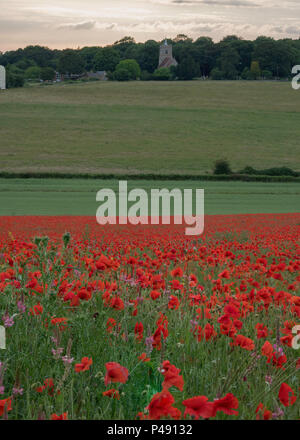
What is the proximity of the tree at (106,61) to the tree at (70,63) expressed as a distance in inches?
274

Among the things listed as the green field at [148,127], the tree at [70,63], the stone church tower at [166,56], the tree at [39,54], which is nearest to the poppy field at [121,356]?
the green field at [148,127]

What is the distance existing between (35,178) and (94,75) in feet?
329

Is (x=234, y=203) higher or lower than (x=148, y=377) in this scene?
lower

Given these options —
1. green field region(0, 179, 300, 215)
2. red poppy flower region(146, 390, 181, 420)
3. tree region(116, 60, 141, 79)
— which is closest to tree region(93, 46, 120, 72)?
tree region(116, 60, 141, 79)

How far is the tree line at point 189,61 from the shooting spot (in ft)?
388

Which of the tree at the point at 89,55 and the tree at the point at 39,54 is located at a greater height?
the tree at the point at 89,55

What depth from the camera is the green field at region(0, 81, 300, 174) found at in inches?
2067

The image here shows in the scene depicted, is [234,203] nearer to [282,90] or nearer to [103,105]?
[103,105]

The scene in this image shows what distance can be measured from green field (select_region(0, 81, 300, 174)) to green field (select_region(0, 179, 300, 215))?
27.8ft

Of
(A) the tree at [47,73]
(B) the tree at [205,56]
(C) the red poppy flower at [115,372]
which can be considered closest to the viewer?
(C) the red poppy flower at [115,372]

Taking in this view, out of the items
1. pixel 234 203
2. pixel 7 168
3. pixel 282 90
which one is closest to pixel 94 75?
pixel 282 90

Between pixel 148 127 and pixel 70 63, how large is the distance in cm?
6333

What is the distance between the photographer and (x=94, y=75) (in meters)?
136

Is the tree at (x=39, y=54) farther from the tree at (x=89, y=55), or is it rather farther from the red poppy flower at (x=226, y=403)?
the red poppy flower at (x=226, y=403)
